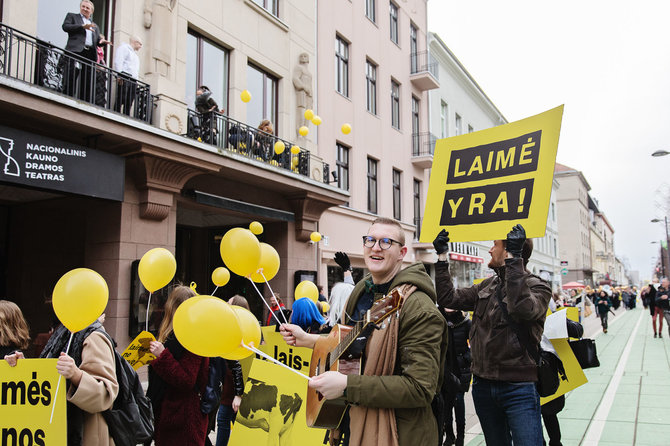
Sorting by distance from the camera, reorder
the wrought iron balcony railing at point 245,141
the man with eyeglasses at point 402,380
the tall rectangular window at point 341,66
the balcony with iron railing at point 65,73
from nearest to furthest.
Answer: the man with eyeglasses at point 402,380 → the balcony with iron railing at point 65,73 → the wrought iron balcony railing at point 245,141 → the tall rectangular window at point 341,66

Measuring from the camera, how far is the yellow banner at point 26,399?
3.14m

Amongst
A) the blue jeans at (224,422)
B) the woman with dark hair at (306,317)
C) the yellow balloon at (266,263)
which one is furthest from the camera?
the blue jeans at (224,422)

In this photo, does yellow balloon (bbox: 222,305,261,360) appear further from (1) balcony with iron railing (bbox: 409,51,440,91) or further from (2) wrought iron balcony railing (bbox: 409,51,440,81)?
(2) wrought iron balcony railing (bbox: 409,51,440,81)

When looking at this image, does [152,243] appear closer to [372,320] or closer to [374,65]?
[372,320]

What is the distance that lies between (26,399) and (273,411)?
5.27 ft

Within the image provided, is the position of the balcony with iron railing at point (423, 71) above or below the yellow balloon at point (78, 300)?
above

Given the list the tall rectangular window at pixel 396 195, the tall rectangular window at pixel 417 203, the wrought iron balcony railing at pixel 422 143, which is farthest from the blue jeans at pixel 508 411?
the wrought iron balcony railing at pixel 422 143

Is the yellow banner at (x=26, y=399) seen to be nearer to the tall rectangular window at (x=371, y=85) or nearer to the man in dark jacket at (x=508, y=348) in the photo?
the man in dark jacket at (x=508, y=348)

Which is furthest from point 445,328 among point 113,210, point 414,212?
point 414,212

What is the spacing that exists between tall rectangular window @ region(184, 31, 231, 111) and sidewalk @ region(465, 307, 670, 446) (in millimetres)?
8645

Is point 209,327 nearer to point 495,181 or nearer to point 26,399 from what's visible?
point 26,399

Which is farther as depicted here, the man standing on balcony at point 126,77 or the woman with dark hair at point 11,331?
the man standing on balcony at point 126,77

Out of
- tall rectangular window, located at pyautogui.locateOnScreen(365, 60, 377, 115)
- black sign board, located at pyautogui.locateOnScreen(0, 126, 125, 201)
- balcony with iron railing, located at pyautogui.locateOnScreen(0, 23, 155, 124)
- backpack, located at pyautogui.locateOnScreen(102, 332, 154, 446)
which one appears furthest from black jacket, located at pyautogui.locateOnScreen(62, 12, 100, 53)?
tall rectangular window, located at pyautogui.locateOnScreen(365, 60, 377, 115)

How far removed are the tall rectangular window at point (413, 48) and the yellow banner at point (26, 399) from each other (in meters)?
21.2
